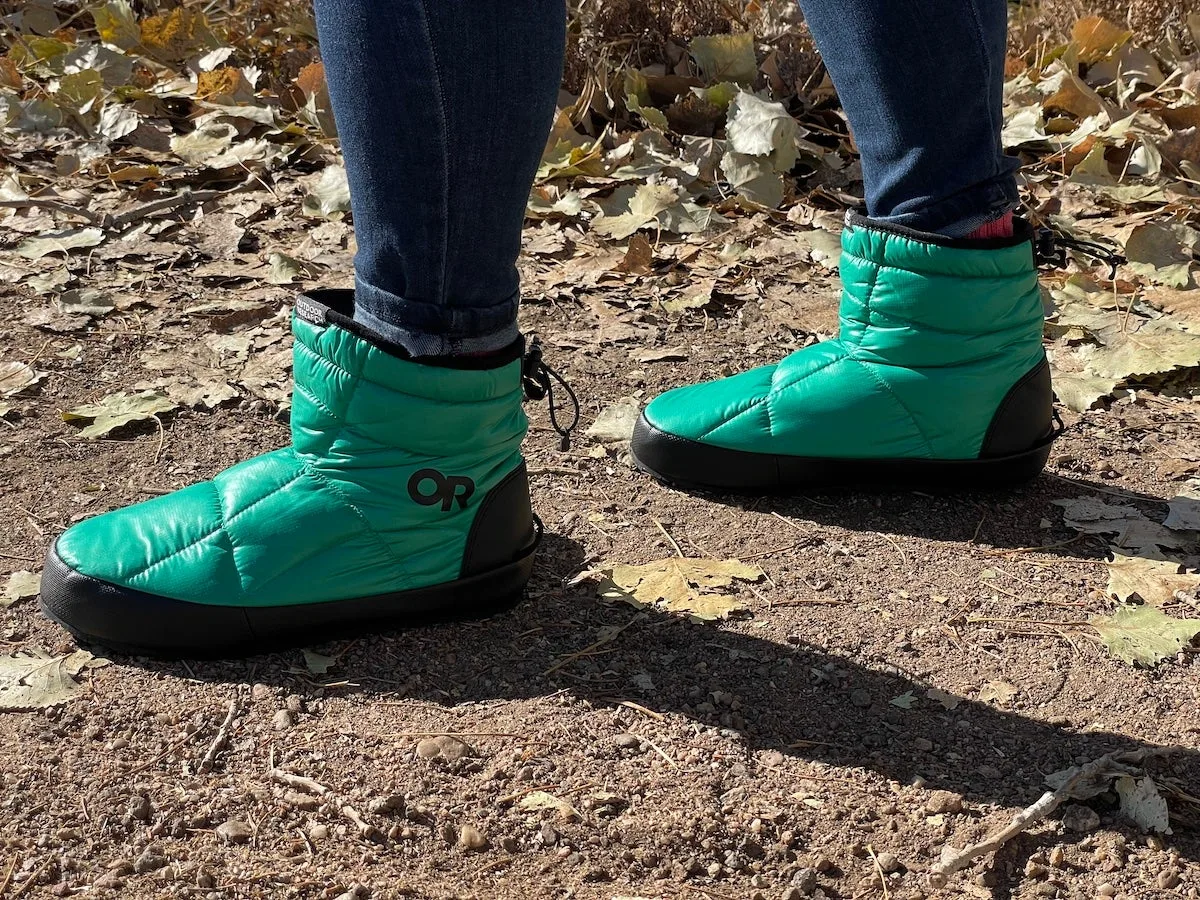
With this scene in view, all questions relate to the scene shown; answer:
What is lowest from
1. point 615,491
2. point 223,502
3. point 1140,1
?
point 615,491

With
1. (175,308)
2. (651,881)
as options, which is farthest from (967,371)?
(175,308)

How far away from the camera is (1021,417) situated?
1747mm

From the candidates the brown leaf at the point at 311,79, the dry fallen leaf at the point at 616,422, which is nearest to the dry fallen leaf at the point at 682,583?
the dry fallen leaf at the point at 616,422

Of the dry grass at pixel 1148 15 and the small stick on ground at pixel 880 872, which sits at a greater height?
the dry grass at pixel 1148 15

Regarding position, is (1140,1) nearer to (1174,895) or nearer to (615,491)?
(615,491)

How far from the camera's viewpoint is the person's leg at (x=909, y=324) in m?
1.53

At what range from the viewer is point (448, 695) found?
1.37 meters

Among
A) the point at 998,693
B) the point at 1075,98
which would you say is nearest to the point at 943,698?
the point at 998,693

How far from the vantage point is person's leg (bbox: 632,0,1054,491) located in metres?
1.53

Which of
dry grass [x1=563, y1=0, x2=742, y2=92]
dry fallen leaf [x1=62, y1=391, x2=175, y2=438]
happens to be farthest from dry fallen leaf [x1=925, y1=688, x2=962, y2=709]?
dry grass [x1=563, y1=0, x2=742, y2=92]

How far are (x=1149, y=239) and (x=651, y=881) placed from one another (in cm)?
193

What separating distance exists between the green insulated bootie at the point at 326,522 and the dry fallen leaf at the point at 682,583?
0.21m

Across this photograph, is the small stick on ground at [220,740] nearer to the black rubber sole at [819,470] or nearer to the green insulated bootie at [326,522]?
the green insulated bootie at [326,522]

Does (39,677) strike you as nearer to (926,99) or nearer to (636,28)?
(926,99)
